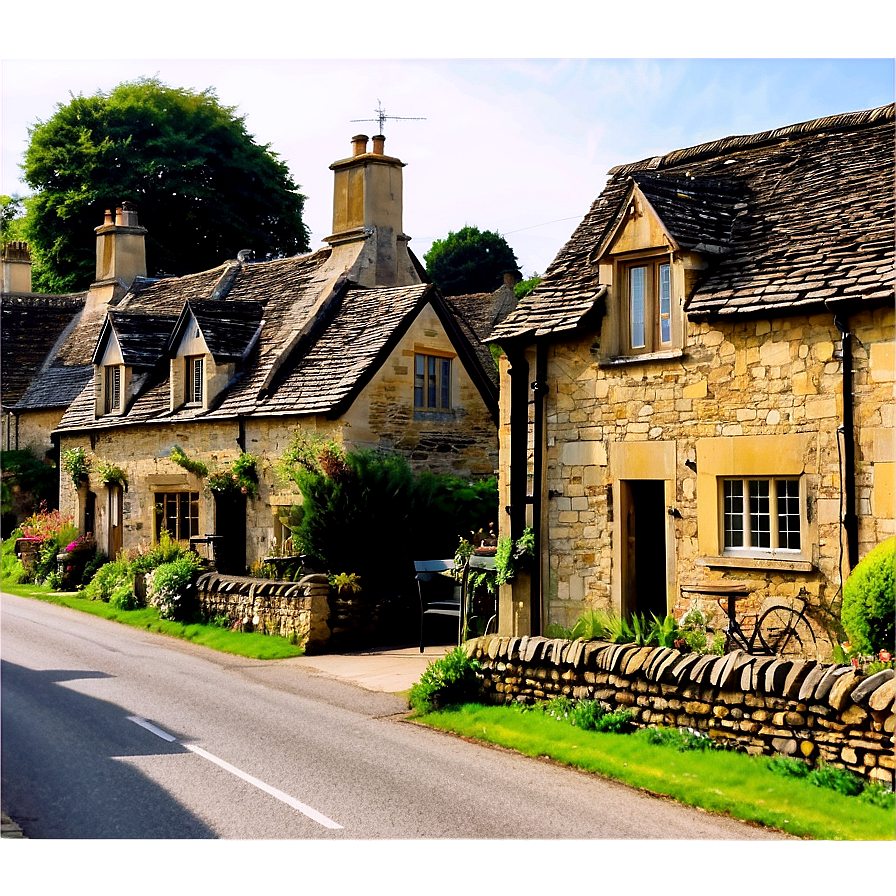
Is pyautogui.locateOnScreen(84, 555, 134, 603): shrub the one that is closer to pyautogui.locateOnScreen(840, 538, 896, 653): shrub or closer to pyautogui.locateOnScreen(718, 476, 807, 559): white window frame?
pyautogui.locateOnScreen(718, 476, 807, 559): white window frame

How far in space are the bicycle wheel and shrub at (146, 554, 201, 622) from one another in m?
11.9

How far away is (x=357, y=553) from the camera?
1822cm

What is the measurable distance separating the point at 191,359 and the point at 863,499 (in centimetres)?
1610

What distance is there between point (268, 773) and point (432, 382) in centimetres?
1258

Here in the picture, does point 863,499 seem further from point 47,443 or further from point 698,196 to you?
point 47,443

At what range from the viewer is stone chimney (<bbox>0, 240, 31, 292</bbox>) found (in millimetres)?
37531

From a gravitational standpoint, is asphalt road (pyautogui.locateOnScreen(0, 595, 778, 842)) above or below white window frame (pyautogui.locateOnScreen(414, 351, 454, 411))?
below

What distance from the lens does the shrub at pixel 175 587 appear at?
20.1 metres

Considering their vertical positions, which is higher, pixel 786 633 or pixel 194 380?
pixel 194 380

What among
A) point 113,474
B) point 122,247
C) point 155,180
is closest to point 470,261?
point 155,180

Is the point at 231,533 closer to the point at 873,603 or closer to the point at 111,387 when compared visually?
the point at 111,387

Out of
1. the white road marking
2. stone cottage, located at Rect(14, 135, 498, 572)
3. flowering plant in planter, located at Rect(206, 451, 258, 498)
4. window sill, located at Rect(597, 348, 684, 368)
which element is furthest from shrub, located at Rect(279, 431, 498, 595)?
the white road marking

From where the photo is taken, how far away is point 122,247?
106 feet

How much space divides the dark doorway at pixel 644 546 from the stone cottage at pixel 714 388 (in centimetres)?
3
